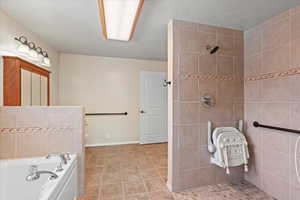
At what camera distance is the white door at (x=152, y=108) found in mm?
3703

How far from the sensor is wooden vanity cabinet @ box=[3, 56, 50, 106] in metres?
1.66

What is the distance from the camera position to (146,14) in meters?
1.67

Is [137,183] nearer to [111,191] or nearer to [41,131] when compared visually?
[111,191]

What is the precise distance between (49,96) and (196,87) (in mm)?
2719

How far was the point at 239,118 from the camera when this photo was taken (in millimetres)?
1996

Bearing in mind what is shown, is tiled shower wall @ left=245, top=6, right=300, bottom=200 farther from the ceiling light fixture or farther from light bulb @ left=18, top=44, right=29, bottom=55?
light bulb @ left=18, top=44, right=29, bottom=55

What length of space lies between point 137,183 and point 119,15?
6.92 feet

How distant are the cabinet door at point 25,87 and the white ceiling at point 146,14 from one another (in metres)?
0.67

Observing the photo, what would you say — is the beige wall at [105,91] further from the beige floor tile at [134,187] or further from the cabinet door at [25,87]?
the beige floor tile at [134,187]

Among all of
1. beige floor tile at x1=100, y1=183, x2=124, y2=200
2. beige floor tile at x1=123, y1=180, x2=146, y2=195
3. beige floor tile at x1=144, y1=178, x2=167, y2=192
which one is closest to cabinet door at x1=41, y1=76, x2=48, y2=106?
beige floor tile at x1=100, y1=183, x2=124, y2=200

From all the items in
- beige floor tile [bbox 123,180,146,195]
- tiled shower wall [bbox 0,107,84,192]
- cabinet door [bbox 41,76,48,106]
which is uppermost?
cabinet door [bbox 41,76,48,106]

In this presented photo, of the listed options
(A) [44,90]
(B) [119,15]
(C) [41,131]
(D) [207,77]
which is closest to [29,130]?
(C) [41,131]

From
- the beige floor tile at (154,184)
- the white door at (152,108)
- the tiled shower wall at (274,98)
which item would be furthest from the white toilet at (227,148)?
the white door at (152,108)

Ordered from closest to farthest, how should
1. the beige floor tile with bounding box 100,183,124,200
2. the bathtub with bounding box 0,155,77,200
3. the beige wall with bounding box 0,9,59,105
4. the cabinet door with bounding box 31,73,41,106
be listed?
the bathtub with bounding box 0,155,77,200
the beige wall with bounding box 0,9,59,105
the beige floor tile with bounding box 100,183,124,200
the cabinet door with bounding box 31,73,41,106
